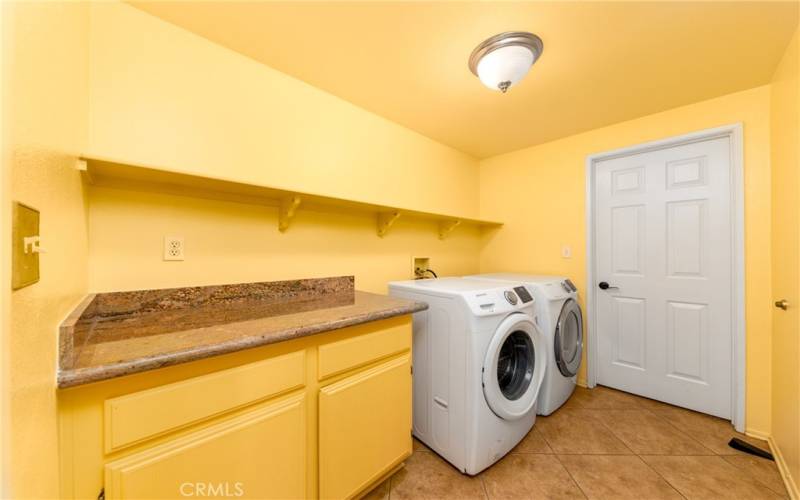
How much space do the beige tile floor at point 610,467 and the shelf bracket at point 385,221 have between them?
135cm

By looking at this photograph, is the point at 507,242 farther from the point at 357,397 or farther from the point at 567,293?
the point at 357,397

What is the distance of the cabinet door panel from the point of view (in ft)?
2.47

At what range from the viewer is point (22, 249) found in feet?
1.53

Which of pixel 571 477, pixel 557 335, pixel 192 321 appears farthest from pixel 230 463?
pixel 557 335

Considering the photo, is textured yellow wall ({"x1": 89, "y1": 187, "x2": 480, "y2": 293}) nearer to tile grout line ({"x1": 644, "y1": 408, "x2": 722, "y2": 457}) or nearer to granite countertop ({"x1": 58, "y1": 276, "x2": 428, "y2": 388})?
granite countertop ({"x1": 58, "y1": 276, "x2": 428, "y2": 388})

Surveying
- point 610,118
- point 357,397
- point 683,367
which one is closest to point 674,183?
point 610,118

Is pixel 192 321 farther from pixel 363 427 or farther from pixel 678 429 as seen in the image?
pixel 678 429

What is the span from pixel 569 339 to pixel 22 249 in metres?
2.59

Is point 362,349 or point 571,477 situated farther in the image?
point 571,477

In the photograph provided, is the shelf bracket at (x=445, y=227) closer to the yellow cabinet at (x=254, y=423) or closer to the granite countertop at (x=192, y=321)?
the granite countertop at (x=192, y=321)

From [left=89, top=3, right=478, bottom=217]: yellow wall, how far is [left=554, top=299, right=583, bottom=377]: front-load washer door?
4.92 ft

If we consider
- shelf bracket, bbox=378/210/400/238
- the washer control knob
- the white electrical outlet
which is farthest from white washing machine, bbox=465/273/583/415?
the white electrical outlet

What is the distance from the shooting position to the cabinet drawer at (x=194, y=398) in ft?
2.37

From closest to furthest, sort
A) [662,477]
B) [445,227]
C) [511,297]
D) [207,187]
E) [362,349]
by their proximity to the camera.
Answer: [362,349] → [207,187] → [662,477] → [511,297] → [445,227]
